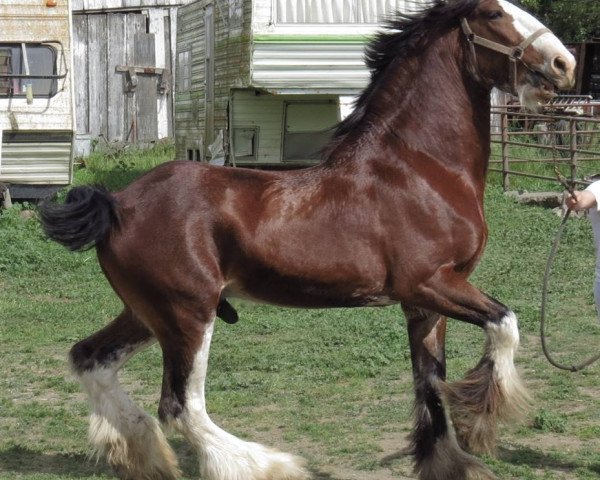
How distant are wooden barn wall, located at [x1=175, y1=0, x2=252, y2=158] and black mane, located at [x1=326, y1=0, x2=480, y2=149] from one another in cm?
894

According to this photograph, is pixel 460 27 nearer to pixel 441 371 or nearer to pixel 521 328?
pixel 441 371

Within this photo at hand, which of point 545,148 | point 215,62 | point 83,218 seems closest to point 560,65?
point 83,218

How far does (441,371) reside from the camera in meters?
5.67

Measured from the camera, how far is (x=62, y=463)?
19.7 ft

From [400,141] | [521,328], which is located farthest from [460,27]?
[521,328]

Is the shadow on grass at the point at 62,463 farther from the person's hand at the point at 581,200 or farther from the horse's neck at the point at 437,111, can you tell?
the person's hand at the point at 581,200

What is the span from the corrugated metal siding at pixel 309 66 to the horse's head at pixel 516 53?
29.6 feet

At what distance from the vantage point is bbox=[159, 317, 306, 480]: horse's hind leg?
5.17 meters

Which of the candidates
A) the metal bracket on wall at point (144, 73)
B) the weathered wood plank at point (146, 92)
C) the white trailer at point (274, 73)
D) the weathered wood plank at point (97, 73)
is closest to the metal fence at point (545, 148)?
the white trailer at point (274, 73)

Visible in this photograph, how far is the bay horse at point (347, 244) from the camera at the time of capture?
5.23 metres

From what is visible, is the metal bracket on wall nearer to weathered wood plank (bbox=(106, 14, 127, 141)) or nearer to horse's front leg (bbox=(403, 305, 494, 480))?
weathered wood plank (bbox=(106, 14, 127, 141))

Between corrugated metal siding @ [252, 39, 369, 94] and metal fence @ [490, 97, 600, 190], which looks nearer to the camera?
corrugated metal siding @ [252, 39, 369, 94]

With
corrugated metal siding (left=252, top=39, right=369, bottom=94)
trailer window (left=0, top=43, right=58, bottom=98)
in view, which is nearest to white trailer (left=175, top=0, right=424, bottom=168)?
corrugated metal siding (left=252, top=39, right=369, bottom=94)

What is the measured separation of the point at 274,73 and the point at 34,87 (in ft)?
10.7
